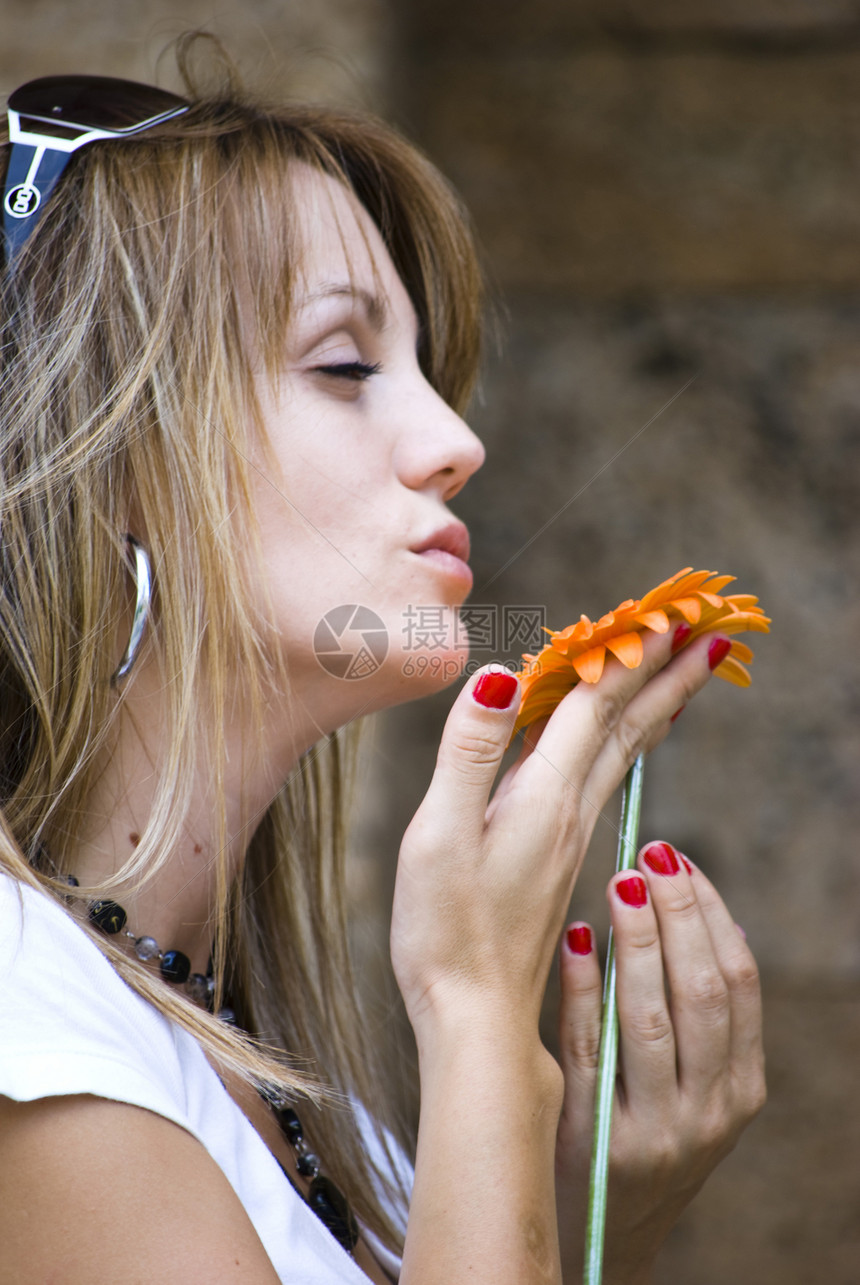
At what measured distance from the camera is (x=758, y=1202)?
1199 millimetres

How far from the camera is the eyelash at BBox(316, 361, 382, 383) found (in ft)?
2.19

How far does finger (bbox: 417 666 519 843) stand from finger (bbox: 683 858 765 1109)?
0.64 ft

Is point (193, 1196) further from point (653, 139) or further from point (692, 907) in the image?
point (653, 139)

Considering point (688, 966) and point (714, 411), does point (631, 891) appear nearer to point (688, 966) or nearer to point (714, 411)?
point (688, 966)

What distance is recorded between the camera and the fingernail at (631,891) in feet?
2.04

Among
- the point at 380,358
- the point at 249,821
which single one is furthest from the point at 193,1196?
the point at 380,358

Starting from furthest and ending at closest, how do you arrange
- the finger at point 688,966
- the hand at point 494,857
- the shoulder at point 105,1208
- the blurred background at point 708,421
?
the blurred background at point 708,421, the finger at point 688,966, the hand at point 494,857, the shoulder at point 105,1208

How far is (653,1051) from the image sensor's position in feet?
2.11

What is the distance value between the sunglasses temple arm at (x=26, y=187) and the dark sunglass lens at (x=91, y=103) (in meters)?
0.04

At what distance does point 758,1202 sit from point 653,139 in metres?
1.28

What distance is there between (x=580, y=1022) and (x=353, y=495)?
36cm

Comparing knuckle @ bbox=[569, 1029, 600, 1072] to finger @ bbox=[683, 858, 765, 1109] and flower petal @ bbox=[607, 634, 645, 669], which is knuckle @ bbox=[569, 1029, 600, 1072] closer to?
finger @ bbox=[683, 858, 765, 1109]


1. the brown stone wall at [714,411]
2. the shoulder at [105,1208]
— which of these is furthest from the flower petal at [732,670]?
the brown stone wall at [714,411]

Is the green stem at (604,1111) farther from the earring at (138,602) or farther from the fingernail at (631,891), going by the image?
the earring at (138,602)
